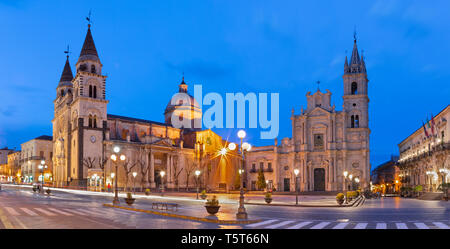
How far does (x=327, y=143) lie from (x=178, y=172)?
31925mm

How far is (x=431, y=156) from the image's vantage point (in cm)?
5988

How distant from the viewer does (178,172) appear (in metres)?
85.9

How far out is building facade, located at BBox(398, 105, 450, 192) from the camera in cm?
5291

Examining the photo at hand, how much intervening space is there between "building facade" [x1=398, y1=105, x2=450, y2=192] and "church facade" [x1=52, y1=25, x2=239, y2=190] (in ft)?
123

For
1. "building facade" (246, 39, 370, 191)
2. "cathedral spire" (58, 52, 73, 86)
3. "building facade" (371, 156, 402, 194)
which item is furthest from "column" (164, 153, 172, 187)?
"building facade" (371, 156, 402, 194)

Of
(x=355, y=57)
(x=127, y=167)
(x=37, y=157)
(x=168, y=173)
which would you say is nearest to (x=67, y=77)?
(x=37, y=157)

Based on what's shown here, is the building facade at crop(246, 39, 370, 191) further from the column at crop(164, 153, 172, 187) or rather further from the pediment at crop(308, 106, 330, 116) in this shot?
the column at crop(164, 153, 172, 187)

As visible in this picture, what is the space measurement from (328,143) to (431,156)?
60.3 feet

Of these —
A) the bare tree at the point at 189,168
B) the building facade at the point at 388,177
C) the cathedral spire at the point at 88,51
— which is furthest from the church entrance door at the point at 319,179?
the building facade at the point at 388,177

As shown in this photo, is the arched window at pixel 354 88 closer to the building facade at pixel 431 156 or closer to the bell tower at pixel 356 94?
the bell tower at pixel 356 94
